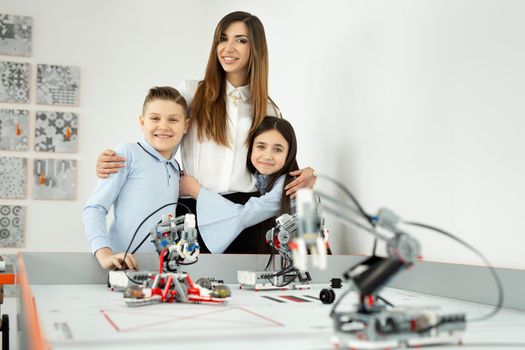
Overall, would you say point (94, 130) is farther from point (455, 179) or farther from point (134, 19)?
point (455, 179)

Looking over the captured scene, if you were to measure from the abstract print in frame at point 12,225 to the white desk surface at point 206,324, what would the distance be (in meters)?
2.38

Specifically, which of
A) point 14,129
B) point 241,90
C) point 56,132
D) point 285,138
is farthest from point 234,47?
point 14,129

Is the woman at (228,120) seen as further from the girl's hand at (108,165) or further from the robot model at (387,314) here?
the robot model at (387,314)

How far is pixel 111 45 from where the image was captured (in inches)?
156

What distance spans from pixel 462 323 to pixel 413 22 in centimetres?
145

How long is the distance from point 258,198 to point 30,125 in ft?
7.28

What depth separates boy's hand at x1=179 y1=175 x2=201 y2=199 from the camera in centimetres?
219

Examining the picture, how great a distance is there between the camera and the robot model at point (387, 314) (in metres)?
0.78

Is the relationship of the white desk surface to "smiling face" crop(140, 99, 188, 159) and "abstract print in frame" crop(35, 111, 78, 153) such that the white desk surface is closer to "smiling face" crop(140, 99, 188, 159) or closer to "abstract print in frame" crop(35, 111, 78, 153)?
"smiling face" crop(140, 99, 188, 159)

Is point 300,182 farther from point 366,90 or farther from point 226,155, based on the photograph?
point 366,90

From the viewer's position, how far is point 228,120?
2.32 metres

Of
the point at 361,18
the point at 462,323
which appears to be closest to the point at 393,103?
the point at 361,18

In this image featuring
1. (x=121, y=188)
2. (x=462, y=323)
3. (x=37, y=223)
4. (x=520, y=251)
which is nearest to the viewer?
(x=462, y=323)

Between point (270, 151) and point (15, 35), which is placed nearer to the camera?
point (270, 151)
